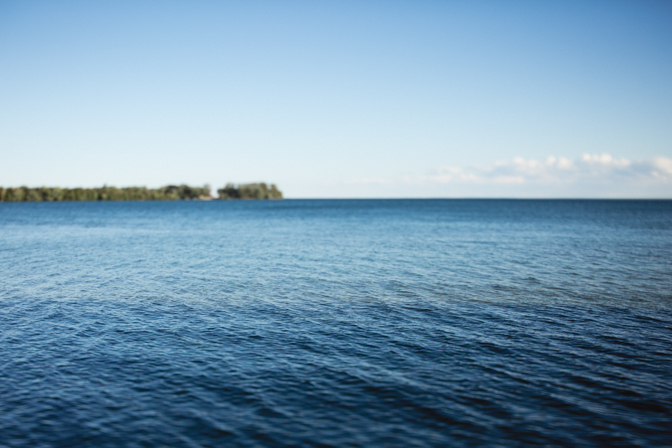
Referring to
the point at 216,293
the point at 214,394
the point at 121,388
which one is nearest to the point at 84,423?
the point at 121,388

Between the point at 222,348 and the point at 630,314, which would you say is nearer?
the point at 222,348

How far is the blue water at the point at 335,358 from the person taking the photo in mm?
13375

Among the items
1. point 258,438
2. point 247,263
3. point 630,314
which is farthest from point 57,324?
point 630,314

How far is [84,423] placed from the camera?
44.6 ft

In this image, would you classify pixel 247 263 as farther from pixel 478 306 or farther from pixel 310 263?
pixel 478 306

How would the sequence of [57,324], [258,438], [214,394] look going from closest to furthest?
[258,438] → [214,394] → [57,324]

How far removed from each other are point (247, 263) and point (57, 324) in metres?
22.8

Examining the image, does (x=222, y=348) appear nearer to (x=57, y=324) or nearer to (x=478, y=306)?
(x=57, y=324)

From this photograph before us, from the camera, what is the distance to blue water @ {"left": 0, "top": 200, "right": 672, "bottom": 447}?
1338cm

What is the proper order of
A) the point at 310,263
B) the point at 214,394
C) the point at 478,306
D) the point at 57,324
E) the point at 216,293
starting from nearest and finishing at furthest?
the point at 214,394, the point at 57,324, the point at 478,306, the point at 216,293, the point at 310,263

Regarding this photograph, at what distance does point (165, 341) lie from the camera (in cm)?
2062

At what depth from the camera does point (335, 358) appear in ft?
60.7

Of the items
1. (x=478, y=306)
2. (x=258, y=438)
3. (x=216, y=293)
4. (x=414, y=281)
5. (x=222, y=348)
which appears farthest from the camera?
(x=414, y=281)

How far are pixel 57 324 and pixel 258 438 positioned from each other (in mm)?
16447
